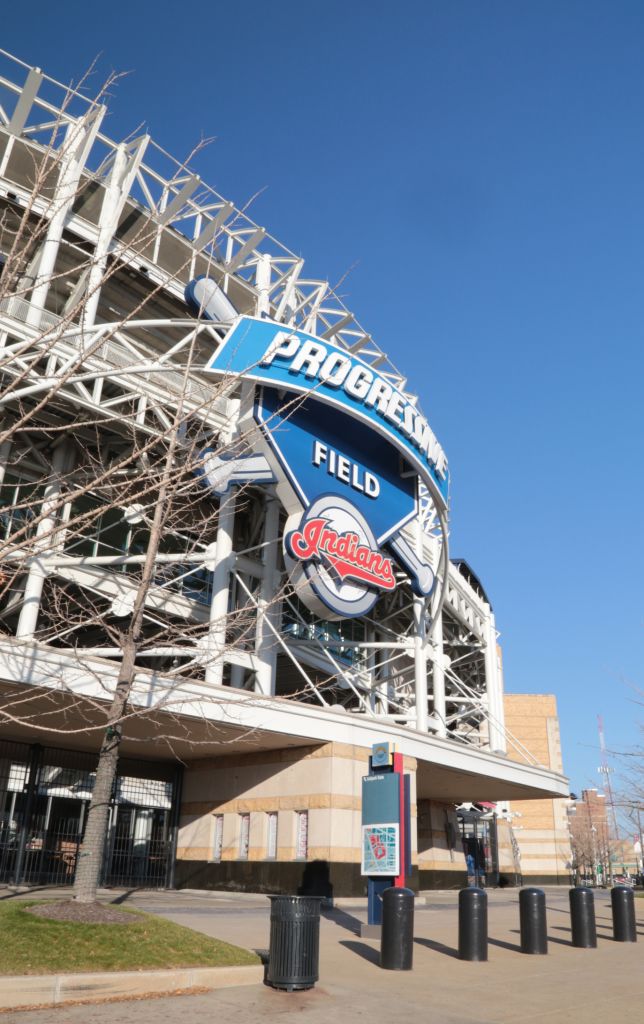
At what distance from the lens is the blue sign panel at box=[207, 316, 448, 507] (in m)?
25.8

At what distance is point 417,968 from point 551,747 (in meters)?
70.6

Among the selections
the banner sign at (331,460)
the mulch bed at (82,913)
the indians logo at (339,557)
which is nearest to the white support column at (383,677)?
the banner sign at (331,460)

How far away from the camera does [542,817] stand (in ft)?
238

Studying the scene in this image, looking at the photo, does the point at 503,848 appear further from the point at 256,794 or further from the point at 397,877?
the point at 397,877

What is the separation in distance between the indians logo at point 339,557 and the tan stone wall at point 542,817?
46497mm

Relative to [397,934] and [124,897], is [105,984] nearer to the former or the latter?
[397,934]

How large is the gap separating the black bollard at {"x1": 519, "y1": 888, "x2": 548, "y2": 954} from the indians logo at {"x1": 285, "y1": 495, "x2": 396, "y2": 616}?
502 inches

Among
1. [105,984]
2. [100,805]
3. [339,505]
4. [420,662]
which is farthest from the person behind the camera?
[420,662]

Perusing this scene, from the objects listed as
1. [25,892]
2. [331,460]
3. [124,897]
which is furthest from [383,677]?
[25,892]

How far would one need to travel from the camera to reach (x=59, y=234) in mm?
26625

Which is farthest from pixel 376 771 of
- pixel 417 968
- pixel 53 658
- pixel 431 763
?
pixel 431 763

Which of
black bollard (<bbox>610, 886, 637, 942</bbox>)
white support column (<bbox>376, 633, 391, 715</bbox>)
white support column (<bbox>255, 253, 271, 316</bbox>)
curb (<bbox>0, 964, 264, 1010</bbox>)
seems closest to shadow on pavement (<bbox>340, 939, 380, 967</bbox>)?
curb (<bbox>0, 964, 264, 1010</bbox>)

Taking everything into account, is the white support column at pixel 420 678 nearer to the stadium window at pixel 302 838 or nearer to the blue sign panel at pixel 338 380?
the blue sign panel at pixel 338 380

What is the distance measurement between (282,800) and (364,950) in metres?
12.4
